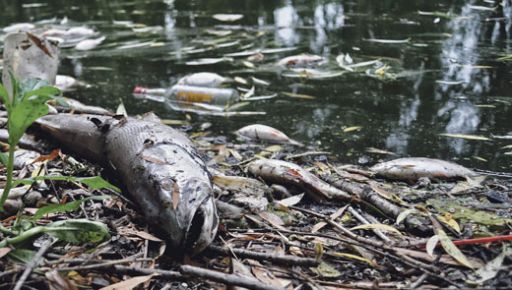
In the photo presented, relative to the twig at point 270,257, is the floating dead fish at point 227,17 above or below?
above

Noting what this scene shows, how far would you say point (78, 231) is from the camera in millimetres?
1732

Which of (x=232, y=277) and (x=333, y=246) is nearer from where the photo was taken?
(x=232, y=277)

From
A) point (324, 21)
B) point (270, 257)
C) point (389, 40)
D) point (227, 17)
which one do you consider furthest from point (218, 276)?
point (227, 17)

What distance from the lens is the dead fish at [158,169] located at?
1772mm

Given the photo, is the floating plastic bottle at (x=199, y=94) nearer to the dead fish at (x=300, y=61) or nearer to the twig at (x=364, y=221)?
the dead fish at (x=300, y=61)

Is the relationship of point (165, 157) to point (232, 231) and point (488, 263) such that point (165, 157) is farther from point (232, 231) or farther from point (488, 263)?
point (488, 263)

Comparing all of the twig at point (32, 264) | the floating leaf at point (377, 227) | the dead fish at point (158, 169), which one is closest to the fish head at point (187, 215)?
the dead fish at point (158, 169)

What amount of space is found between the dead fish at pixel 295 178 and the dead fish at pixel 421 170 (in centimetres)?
51

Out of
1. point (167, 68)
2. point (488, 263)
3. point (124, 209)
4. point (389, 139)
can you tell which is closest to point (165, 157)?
point (124, 209)

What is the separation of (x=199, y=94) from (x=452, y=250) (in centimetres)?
303

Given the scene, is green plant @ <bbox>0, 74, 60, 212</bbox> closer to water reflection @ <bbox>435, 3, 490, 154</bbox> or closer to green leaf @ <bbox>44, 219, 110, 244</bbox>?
green leaf @ <bbox>44, 219, 110, 244</bbox>

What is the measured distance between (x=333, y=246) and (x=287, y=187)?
2.37ft

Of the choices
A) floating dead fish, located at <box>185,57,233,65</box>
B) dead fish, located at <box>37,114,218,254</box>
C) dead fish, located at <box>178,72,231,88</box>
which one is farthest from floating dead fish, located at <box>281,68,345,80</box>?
dead fish, located at <box>37,114,218,254</box>

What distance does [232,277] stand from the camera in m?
1.49
